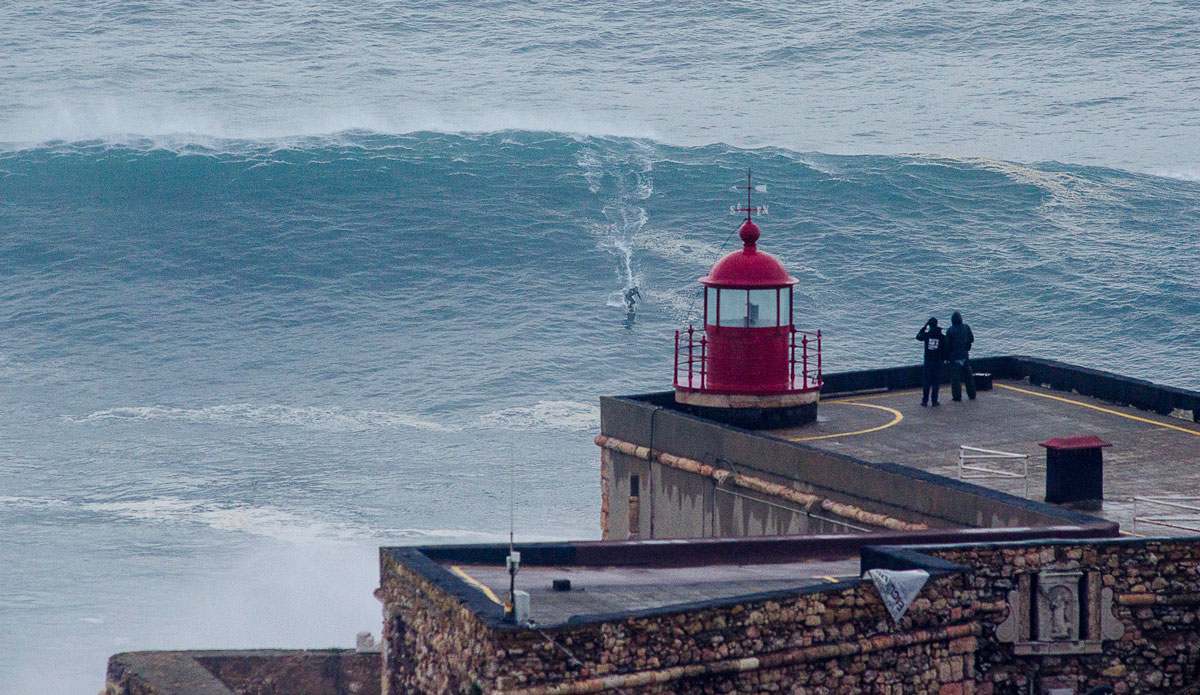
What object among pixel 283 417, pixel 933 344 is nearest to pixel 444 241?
pixel 283 417

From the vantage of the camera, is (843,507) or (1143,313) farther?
(1143,313)

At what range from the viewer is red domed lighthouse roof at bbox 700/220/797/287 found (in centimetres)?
2331

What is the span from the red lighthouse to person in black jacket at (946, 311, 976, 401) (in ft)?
8.65

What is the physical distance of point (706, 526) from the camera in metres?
21.8

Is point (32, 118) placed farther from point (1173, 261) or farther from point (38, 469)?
point (1173, 261)

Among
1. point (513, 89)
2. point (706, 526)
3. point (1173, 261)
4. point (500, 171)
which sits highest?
point (513, 89)

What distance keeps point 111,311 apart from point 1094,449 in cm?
4677

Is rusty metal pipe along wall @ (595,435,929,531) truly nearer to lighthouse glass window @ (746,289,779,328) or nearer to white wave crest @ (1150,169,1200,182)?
lighthouse glass window @ (746,289,779,328)

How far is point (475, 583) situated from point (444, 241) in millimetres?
52072

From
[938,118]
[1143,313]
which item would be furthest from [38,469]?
[938,118]

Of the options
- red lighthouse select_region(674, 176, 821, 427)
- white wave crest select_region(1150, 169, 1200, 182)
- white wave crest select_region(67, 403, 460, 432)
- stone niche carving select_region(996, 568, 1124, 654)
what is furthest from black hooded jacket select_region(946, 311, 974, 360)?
white wave crest select_region(1150, 169, 1200, 182)

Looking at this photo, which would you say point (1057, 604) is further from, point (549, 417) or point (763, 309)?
point (549, 417)

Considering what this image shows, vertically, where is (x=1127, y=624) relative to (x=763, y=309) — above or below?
below

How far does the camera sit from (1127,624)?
1476cm
